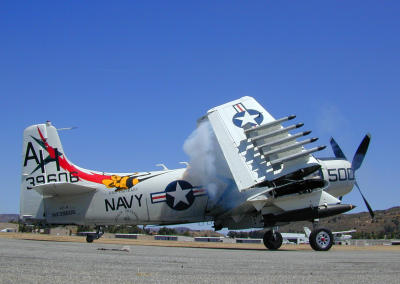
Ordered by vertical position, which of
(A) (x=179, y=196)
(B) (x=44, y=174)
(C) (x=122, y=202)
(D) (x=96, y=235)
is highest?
(B) (x=44, y=174)

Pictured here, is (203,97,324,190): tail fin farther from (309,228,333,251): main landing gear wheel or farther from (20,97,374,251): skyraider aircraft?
(309,228,333,251): main landing gear wheel

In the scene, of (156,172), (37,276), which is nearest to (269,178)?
(156,172)

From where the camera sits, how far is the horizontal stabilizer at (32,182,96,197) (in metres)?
22.7

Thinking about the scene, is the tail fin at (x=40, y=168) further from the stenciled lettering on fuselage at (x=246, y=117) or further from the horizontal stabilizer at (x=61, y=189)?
the stenciled lettering on fuselage at (x=246, y=117)

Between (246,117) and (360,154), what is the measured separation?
6901mm

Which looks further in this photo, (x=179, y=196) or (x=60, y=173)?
(x=60, y=173)

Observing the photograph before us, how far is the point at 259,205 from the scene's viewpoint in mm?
21422

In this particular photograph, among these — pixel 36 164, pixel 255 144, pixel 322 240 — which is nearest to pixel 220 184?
pixel 255 144

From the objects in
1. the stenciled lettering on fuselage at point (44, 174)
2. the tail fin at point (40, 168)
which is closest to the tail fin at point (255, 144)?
the tail fin at point (40, 168)

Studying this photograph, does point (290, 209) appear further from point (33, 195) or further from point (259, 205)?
point (33, 195)

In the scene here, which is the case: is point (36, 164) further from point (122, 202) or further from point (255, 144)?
point (255, 144)

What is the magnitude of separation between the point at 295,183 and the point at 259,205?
1.98 metres

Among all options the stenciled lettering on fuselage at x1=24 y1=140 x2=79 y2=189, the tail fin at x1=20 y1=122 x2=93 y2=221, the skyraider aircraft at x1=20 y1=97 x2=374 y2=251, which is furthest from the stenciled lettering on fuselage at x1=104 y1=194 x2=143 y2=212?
the stenciled lettering on fuselage at x1=24 y1=140 x2=79 y2=189

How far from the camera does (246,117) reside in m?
22.4
